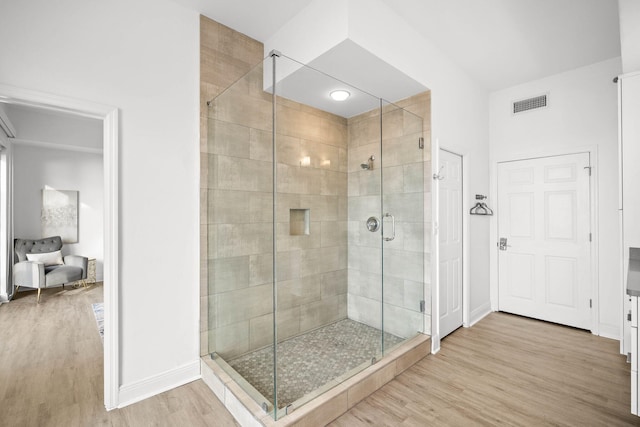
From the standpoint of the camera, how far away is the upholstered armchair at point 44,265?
13.9 ft

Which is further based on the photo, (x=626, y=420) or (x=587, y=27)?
(x=587, y=27)

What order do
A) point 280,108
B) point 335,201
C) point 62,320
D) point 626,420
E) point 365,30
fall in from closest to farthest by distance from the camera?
1. point 626,420
2. point 280,108
3. point 365,30
4. point 335,201
5. point 62,320

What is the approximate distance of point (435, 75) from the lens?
289 centimetres

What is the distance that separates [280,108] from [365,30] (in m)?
0.88

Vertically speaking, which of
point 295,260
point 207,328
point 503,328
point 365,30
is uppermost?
point 365,30

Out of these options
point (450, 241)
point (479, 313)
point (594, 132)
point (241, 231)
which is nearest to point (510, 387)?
point (450, 241)

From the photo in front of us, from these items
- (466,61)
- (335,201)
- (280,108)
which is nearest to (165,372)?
(335,201)

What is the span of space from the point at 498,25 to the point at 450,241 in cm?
207

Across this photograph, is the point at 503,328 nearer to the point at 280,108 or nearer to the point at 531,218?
the point at 531,218

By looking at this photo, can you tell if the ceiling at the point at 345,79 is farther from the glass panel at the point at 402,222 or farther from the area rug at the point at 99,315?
the area rug at the point at 99,315

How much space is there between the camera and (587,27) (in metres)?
2.59

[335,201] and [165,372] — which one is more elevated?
[335,201]

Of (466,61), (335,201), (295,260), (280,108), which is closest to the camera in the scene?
(280,108)

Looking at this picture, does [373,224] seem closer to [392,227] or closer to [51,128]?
[392,227]
